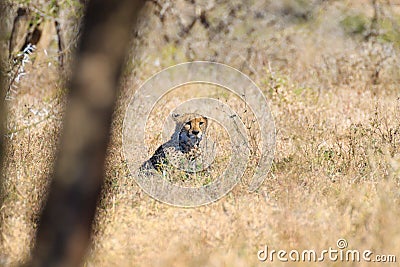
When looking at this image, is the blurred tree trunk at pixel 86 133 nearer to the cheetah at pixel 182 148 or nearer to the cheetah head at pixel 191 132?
the cheetah at pixel 182 148

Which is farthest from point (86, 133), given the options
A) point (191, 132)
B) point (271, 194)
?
point (191, 132)

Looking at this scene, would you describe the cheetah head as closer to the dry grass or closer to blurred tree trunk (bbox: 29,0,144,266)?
the dry grass

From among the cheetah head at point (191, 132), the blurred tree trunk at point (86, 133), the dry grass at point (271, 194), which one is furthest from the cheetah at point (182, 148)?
the blurred tree trunk at point (86, 133)

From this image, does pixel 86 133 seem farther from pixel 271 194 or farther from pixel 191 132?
pixel 191 132

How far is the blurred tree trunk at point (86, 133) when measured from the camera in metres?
2.61

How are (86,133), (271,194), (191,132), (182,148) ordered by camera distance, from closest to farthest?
(86,133)
(271,194)
(182,148)
(191,132)

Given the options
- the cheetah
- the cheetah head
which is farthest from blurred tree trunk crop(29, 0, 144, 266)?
the cheetah head

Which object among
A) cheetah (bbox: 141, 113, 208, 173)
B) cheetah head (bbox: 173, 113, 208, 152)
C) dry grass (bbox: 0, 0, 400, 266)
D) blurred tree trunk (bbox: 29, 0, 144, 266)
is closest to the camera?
blurred tree trunk (bbox: 29, 0, 144, 266)

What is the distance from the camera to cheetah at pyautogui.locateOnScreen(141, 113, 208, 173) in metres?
6.73

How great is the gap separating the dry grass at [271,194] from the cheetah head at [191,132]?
0.56 meters

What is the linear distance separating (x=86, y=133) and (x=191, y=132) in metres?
4.64

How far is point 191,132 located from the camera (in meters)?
7.25

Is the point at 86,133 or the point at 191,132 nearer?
the point at 86,133

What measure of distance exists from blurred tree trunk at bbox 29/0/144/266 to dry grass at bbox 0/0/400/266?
616mm
